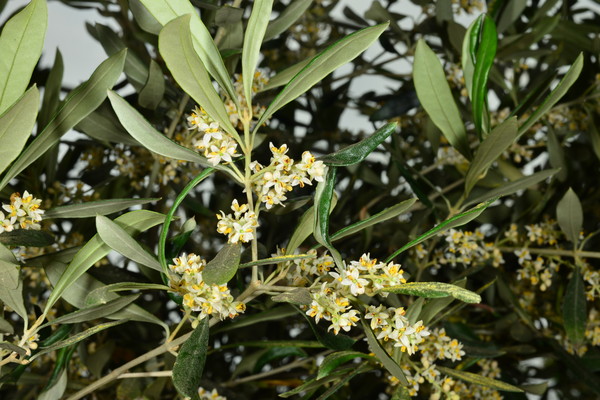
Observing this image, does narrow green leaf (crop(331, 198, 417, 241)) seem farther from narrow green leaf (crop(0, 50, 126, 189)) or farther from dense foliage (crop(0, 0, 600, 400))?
narrow green leaf (crop(0, 50, 126, 189))

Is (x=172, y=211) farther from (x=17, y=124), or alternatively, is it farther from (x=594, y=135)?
(x=594, y=135)

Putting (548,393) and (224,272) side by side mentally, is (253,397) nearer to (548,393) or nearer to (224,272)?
(548,393)

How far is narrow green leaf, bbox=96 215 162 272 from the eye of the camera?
0.61 metres

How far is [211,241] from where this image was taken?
5.13 feet

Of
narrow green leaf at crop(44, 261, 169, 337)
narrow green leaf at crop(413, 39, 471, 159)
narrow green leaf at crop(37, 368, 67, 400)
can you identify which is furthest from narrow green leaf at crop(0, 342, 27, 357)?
narrow green leaf at crop(413, 39, 471, 159)

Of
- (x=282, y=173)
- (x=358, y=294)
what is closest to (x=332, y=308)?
(x=358, y=294)

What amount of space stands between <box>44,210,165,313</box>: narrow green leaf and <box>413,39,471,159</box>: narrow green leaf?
39 cm

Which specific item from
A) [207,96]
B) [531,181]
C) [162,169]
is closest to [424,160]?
[531,181]

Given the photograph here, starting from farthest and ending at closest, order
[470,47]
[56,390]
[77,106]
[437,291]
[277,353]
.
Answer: [277,353], [470,47], [56,390], [77,106], [437,291]

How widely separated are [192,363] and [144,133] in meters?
0.21

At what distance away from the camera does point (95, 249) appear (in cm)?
68

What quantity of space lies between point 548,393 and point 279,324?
64cm

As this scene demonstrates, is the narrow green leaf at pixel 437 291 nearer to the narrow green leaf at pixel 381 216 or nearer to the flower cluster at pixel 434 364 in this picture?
the narrow green leaf at pixel 381 216

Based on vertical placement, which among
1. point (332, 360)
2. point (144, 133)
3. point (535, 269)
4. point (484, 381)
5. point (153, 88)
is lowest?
point (535, 269)
